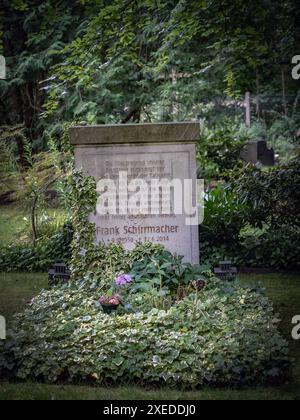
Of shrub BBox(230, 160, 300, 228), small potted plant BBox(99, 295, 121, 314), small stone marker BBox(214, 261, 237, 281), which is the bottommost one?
small potted plant BBox(99, 295, 121, 314)

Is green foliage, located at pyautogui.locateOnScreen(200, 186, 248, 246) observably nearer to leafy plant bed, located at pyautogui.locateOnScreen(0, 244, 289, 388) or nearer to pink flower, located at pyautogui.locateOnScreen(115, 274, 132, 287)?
pink flower, located at pyautogui.locateOnScreen(115, 274, 132, 287)

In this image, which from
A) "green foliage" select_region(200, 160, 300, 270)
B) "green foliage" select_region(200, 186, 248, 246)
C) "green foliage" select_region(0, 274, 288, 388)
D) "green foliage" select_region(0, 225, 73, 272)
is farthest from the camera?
"green foliage" select_region(0, 225, 73, 272)

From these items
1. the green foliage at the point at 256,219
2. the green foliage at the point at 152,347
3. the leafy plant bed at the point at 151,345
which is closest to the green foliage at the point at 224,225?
the green foliage at the point at 256,219

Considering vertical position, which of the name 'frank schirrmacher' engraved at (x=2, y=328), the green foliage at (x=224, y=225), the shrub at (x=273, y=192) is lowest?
the name 'frank schirrmacher' engraved at (x=2, y=328)

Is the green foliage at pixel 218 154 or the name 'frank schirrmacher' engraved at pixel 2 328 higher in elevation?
the green foliage at pixel 218 154

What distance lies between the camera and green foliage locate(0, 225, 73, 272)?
10195mm

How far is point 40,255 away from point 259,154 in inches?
502

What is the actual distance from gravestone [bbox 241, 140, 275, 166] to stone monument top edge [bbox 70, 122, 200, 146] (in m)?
11.4

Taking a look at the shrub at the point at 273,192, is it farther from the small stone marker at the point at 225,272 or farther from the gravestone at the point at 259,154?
the gravestone at the point at 259,154

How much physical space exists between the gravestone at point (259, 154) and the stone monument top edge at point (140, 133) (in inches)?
449

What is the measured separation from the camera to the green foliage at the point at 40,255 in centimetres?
1020

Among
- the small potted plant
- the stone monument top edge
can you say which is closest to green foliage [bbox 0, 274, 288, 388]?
the small potted plant
